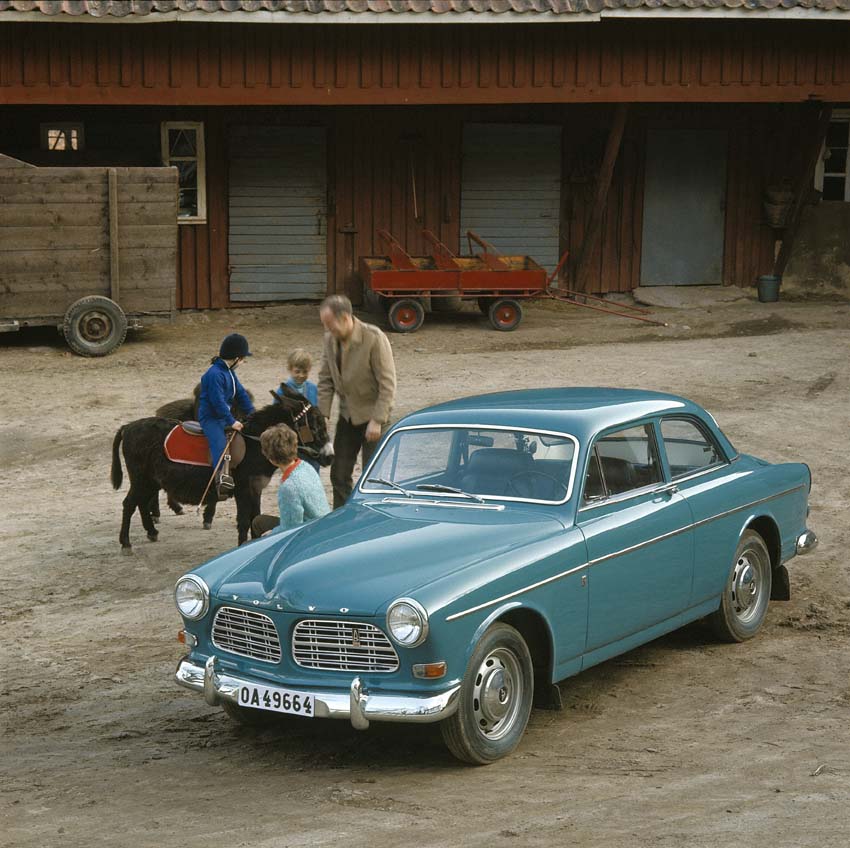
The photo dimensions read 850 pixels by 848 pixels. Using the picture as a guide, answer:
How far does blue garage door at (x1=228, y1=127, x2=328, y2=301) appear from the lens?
19.8 meters

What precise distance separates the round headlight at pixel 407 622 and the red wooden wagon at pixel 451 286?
12.6 metres

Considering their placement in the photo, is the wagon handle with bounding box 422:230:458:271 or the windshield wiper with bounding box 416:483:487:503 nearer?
the windshield wiper with bounding box 416:483:487:503

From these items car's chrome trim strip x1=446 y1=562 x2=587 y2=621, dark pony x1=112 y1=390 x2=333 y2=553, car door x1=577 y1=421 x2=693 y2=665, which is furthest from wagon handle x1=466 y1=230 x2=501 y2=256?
car's chrome trim strip x1=446 y1=562 x2=587 y2=621

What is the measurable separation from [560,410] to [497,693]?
1.72m

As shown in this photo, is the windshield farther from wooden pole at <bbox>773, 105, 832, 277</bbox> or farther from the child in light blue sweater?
wooden pole at <bbox>773, 105, 832, 277</bbox>

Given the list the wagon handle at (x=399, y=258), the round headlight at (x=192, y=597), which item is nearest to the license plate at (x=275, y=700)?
the round headlight at (x=192, y=597)

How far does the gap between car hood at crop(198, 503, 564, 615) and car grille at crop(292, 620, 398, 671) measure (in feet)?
0.26

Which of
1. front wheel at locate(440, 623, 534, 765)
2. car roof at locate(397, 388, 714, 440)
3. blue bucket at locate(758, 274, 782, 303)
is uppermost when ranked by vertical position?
blue bucket at locate(758, 274, 782, 303)

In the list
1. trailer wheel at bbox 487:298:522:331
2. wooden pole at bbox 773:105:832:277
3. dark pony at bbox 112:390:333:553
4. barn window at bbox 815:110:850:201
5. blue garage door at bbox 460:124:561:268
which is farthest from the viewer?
barn window at bbox 815:110:850:201

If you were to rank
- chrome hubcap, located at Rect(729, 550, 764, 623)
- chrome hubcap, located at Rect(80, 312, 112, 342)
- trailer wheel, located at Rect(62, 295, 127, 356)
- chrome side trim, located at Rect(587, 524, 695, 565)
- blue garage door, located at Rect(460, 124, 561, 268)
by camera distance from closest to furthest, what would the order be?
chrome side trim, located at Rect(587, 524, 695, 565) < chrome hubcap, located at Rect(729, 550, 764, 623) < trailer wheel, located at Rect(62, 295, 127, 356) < chrome hubcap, located at Rect(80, 312, 112, 342) < blue garage door, located at Rect(460, 124, 561, 268)

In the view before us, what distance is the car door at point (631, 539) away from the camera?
646 cm

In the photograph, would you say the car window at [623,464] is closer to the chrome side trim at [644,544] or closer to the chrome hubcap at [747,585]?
the chrome side trim at [644,544]

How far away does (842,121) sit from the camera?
2192 centimetres

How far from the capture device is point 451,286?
59.3ft
